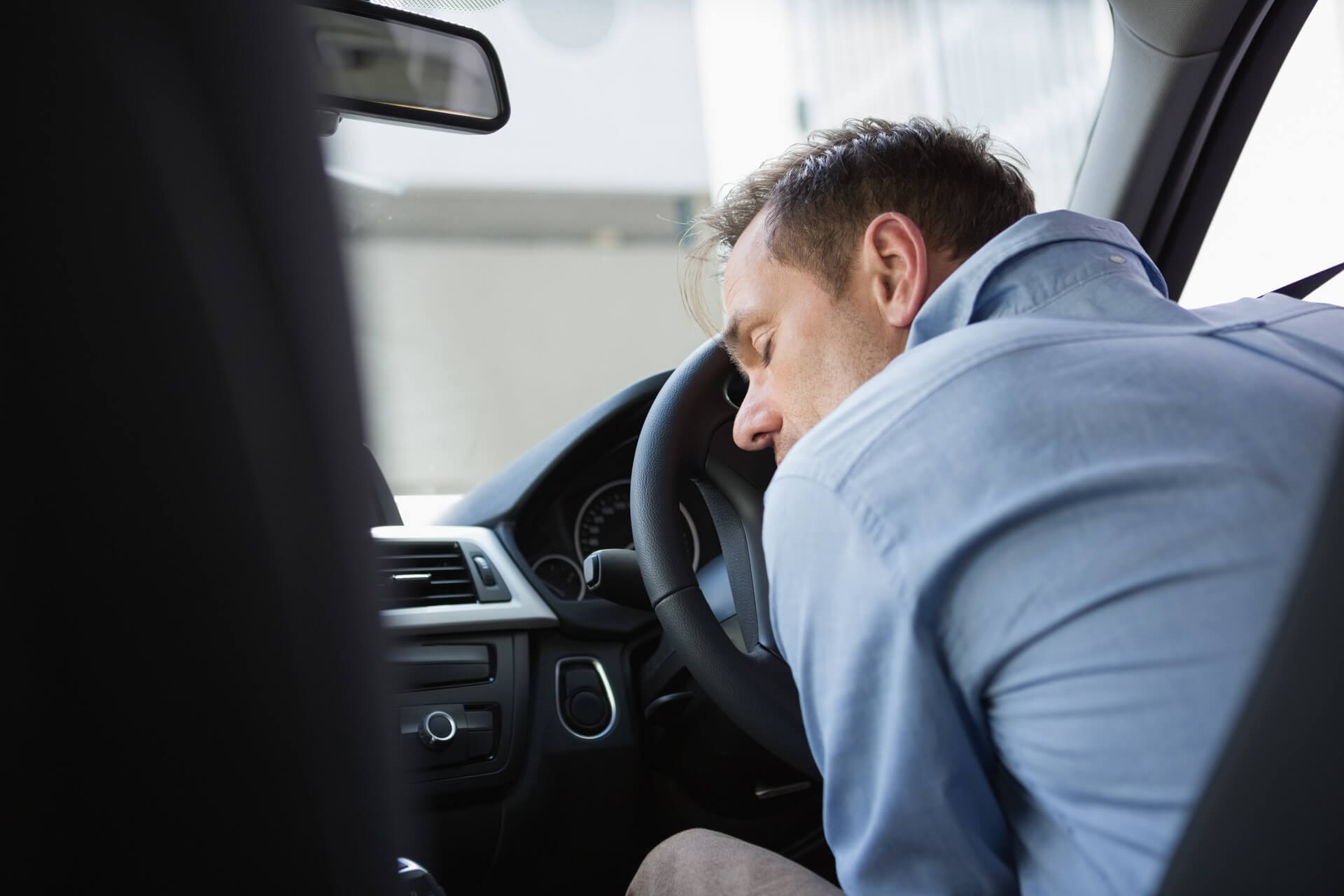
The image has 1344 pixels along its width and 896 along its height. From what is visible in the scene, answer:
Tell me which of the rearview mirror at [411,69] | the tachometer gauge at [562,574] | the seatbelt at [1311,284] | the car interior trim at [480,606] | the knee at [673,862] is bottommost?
the knee at [673,862]

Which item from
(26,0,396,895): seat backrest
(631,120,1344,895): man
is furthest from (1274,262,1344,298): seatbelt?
(26,0,396,895): seat backrest

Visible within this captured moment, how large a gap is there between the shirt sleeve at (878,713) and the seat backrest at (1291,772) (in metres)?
0.26

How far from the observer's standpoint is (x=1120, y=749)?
0.65 meters

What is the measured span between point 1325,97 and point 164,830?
7.44ft

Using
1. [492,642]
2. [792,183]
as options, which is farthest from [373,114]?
[492,642]

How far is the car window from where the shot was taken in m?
1.90

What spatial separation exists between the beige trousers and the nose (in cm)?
53

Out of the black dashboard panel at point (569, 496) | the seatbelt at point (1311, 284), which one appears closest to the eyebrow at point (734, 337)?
the black dashboard panel at point (569, 496)

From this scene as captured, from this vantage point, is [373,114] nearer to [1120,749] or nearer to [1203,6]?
[1120,749]

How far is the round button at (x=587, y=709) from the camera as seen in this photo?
5.74 feet

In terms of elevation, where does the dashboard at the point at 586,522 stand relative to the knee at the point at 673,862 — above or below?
above

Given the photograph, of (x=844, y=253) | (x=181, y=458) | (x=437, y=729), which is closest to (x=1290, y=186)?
(x=844, y=253)

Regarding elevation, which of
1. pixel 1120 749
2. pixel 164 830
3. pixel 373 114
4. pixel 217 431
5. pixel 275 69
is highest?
pixel 373 114

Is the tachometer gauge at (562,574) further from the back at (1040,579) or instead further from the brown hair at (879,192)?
the back at (1040,579)
